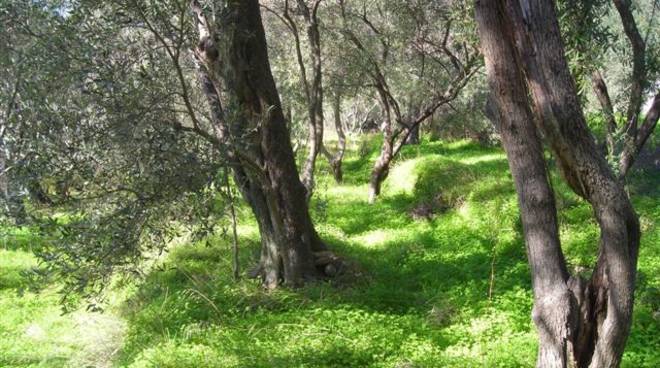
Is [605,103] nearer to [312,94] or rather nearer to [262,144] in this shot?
[312,94]

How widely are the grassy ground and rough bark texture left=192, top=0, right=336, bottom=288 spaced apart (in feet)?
2.14

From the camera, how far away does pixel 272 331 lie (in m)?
9.10

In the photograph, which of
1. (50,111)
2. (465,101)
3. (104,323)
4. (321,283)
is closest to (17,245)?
(104,323)

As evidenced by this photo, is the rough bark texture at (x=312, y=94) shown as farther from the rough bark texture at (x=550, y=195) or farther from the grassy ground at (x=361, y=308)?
the rough bark texture at (x=550, y=195)

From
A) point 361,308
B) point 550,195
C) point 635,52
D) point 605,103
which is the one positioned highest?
point 635,52

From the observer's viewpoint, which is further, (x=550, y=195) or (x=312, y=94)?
(x=312, y=94)

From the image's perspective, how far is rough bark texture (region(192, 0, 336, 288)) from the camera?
941 centimetres

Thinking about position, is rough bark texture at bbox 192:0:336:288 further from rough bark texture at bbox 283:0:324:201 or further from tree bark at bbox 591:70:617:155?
tree bark at bbox 591:70:617:155

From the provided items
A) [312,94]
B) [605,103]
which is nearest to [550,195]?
[605,103]

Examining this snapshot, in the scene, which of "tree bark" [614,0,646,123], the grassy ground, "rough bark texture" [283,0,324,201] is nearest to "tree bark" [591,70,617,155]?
"tree bark" [614,0,646,123]

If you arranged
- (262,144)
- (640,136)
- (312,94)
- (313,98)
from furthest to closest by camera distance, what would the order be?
(312,94), (313,98), (640,136), (262,144)

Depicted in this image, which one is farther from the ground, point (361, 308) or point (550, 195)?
point (550, 195)

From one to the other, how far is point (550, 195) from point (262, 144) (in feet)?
18.1

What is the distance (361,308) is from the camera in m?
10.0
